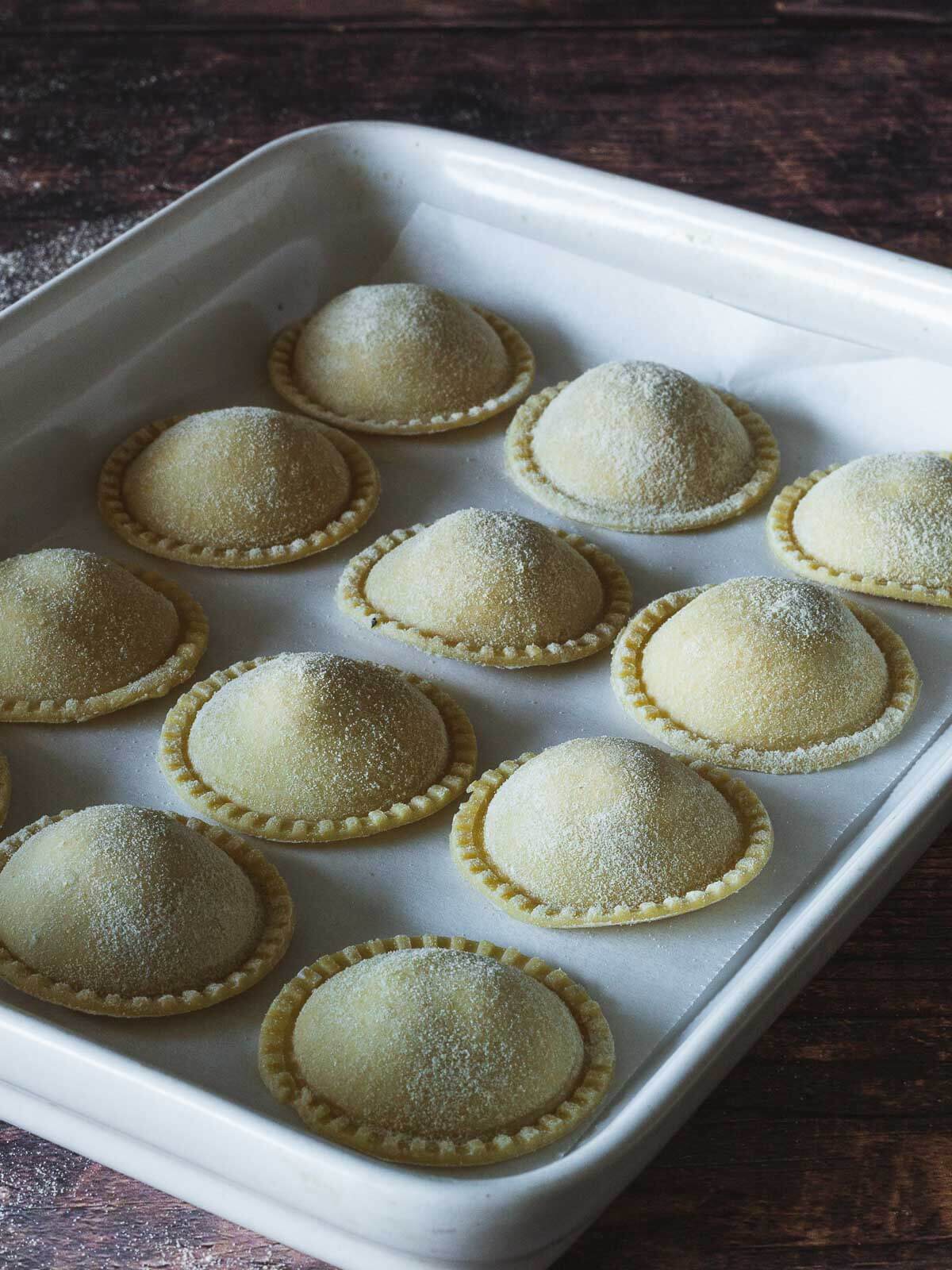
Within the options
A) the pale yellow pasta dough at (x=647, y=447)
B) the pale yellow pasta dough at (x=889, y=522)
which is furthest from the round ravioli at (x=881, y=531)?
the pale yellow pasta dough at (x=647, y=447)

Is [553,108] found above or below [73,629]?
above

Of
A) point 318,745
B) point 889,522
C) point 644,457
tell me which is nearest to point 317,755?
point 318,745

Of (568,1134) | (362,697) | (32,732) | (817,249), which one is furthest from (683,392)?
(568,1134)

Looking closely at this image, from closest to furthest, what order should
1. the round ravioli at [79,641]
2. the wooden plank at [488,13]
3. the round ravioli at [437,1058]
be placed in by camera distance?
the round ravioli at [437,1058] → the round ravioli at [79,641] → the wooden plank at [488,13]

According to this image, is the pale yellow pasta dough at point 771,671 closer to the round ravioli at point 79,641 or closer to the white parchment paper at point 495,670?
the white parchment paper at point 495,670

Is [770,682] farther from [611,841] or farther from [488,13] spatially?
[488,13]

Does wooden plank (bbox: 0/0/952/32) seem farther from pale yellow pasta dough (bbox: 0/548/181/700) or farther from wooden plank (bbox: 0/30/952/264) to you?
pale yellow pasta dough (bbox: 0/548/181/700)
